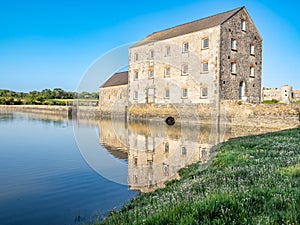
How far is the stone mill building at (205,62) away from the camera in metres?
31.4

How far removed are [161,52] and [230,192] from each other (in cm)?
3181

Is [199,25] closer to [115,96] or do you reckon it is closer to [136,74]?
[136,74]

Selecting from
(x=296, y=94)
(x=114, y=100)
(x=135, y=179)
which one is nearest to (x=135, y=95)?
(x=114, y=100)

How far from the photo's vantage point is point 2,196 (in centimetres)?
737

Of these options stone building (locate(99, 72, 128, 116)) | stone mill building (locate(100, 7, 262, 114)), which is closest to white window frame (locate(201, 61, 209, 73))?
stone mill building (locate(100, 7, 262, 114))

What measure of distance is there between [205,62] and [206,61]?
0.18 m

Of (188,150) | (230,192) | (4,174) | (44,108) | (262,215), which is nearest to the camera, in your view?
(262,215)

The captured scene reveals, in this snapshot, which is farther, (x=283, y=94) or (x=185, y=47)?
(x=283, y=94)

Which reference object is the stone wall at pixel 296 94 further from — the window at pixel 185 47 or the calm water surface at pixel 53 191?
the calm water surface at pixel 53 191

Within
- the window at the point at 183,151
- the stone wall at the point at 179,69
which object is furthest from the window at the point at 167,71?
the window at the point at 183,151

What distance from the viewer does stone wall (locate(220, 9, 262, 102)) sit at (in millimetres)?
31641

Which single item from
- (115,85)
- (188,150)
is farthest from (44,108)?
(188,150)

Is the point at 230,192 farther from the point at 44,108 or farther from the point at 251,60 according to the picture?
the point at 44,108

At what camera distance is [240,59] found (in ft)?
112
